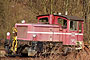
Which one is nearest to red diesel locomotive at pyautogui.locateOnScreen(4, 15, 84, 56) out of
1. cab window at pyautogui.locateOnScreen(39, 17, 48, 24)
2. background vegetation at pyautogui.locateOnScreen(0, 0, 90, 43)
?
cab window at pyautogui.locateOnScreen(39, 17, 48, 24)

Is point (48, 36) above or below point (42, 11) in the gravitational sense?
below

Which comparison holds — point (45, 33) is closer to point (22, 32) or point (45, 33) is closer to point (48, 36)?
point (48, 36)

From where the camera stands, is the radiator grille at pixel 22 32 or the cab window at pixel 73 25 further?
the cab window at pixel 73 25

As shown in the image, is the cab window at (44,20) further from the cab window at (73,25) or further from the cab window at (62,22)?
the cab window at (73,25)

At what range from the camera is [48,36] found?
36.9ft

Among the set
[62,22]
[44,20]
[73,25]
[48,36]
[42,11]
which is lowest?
[48,36]

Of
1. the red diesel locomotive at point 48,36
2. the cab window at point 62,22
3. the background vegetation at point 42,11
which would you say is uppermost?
the background vegetation at point 42,11

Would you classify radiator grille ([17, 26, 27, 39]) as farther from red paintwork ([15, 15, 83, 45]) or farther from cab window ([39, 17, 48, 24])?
cab window ([39, 17, 48, 24])

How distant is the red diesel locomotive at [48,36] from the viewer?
10719 mm

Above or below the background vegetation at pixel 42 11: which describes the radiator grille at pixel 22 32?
below

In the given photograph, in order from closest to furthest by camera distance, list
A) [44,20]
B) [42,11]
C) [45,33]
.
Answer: [45,33]
[44,20]
[42,11]

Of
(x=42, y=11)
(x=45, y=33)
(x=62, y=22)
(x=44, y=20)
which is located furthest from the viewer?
(x=42, y=11)

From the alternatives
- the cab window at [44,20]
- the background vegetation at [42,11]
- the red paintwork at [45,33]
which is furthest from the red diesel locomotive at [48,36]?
the background vegetation at [42,11]

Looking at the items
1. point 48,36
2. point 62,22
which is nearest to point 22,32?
point 48,36
